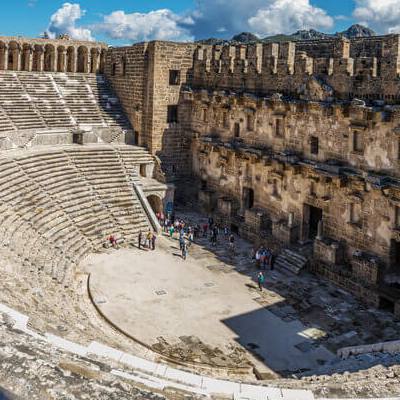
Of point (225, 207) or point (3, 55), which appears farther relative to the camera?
point (3, 55)

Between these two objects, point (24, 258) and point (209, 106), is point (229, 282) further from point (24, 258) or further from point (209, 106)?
point (209, 106)

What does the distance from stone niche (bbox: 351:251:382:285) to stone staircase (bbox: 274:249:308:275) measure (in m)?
2.35

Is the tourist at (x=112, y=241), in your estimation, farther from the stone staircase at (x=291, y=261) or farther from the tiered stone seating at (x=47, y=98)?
the tiered stone seating at (x=47, y=98)

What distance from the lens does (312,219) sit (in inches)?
933

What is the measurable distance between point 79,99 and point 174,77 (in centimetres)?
599

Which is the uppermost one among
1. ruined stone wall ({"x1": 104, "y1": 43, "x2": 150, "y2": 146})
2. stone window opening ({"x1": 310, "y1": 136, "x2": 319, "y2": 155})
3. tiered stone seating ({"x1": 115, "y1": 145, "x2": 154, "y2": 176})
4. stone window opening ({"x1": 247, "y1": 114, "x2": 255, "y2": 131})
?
ruined stone wall ({"x1": 104, "y1": 43, "x2": 150, "y2": 146})

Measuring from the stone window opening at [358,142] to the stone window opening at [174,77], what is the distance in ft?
42.8

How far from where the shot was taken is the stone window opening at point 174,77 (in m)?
30.6

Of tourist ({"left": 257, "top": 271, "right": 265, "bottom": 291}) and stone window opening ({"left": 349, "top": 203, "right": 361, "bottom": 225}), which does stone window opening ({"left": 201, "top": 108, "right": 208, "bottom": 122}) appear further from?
tourist ({"left": 257, "top": 271, "right": 265, "bottom": 291})

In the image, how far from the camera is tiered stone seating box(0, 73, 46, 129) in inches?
1144

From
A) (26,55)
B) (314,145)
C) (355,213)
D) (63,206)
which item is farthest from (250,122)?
(26,55)

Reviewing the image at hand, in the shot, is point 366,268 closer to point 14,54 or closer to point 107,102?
point 107,102

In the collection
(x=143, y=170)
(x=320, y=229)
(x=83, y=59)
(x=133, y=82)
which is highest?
(x=83, y=59)

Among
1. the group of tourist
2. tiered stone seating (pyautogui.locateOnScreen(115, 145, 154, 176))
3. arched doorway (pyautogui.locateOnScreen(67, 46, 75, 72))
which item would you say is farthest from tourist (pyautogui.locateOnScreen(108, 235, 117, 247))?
arched doorway (pyautogui.locateOnScreen(67, 46, 75, 72))
